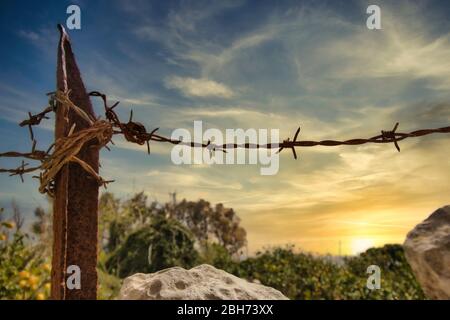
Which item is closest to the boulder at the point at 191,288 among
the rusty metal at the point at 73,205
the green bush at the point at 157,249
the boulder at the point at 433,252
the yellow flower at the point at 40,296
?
the rusty metal at the point at 73,205

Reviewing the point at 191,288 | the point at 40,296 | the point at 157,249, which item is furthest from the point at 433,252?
the point at 157,249

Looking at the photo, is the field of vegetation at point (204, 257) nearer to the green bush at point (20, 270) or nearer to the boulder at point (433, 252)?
the green bush at point (20, 270)

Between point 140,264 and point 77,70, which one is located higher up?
point 77,70

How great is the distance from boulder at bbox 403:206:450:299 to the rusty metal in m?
2.27

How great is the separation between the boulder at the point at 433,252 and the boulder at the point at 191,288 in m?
1.37

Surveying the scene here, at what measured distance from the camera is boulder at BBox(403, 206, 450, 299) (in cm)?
289

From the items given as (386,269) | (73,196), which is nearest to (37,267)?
(73,196)

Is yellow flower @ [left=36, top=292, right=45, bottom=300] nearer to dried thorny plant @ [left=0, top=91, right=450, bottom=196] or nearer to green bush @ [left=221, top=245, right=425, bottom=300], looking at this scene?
dried thorny plant @ [left=0, top=91, right=450, bottom=196]

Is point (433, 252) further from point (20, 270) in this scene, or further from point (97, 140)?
point (20, 270)

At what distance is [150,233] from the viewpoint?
8.15m

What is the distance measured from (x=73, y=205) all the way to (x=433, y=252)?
2.39 m

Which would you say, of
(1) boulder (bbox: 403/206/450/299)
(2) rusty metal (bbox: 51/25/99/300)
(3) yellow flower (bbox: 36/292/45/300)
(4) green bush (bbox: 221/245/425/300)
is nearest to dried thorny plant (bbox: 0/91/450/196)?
(2) rusty metal (bbox: 51/25/99/300)
